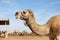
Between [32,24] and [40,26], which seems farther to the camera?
[40,26]

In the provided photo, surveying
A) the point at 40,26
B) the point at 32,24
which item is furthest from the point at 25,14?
→ the point at 40,26

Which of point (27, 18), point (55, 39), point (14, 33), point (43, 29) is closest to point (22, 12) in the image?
point (27, 18)

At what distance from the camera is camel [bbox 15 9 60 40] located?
28.3ft

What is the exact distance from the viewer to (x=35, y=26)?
29.3ft

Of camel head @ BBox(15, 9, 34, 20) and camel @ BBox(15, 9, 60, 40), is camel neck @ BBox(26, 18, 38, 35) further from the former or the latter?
camel head @ BBox(15, 9, 34, 20)

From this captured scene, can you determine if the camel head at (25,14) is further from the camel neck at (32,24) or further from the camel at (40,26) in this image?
the camel neck at (32,24)

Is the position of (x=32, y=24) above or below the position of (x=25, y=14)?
below

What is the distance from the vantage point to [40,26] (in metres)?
9.14

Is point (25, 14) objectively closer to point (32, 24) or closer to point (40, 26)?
point (32, 24)

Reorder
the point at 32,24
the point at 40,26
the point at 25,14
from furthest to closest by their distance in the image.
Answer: the point at 40,26, the point at 32,24, the point at 25,14

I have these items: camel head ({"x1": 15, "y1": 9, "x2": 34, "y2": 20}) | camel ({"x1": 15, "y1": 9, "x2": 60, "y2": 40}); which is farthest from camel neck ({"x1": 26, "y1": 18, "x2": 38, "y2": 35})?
camel head ({"x1": 15, "y1": 9, "x2": 34, "y2": 20})

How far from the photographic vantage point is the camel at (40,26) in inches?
340

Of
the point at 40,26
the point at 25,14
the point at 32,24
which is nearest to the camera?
the point at 25,14

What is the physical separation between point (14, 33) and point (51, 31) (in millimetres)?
25689
